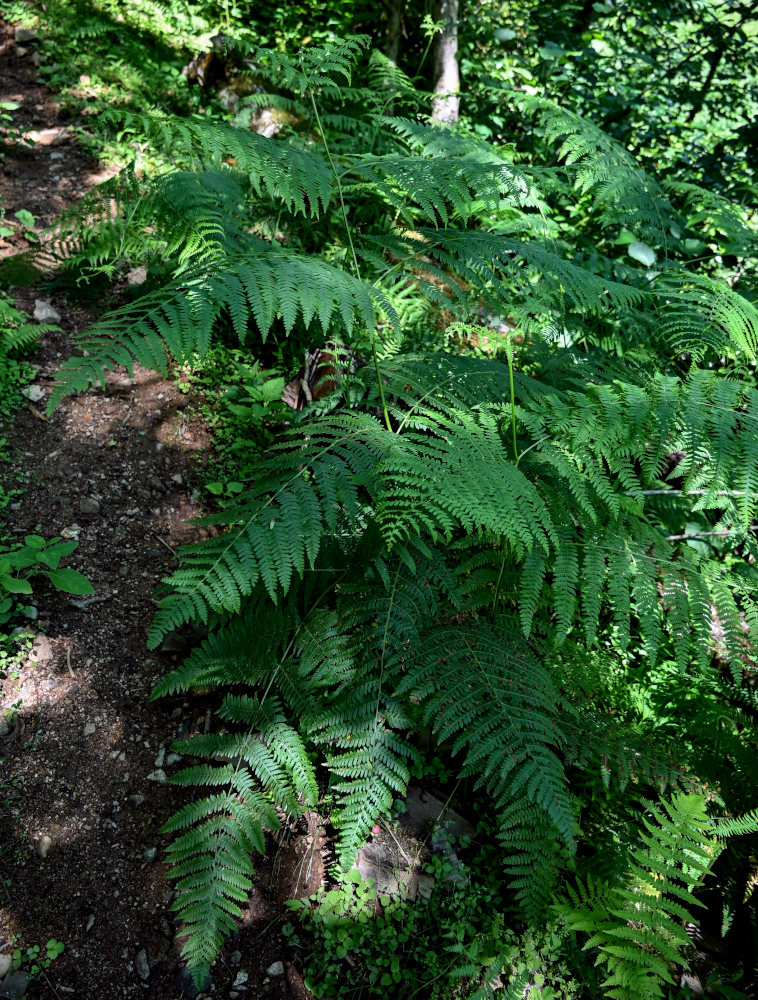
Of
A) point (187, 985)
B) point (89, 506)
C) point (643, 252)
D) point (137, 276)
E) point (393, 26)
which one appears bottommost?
point (187, 985)

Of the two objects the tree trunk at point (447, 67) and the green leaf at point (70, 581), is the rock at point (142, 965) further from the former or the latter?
the tree trunk at point (447, 67)

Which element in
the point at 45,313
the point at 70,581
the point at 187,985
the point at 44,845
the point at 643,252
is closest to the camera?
the point at 187,985

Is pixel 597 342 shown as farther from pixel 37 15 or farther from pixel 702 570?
pixel 37 15

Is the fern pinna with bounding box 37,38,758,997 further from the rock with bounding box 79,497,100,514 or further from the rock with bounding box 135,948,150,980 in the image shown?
the rock with bounding box 79,497,100,514

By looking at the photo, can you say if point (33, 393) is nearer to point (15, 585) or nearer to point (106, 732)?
point (15, 585)

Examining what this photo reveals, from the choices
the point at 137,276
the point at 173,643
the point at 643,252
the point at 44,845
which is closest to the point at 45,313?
the point at 137,276

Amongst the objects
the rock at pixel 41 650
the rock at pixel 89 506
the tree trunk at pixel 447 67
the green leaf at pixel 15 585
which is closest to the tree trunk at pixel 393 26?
the tree trunk at pixel 447 67

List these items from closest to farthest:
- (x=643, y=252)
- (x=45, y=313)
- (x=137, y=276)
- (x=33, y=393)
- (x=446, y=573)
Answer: (x=446, y=573) < (x=33, y=393) < (x=45, y=313) < (x=643, y=252) < (x=137, y=276)

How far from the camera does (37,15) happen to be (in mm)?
5445

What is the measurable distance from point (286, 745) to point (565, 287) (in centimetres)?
200

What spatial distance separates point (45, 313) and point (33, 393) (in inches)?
24.8

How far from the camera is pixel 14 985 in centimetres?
182

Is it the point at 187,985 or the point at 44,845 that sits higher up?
the point at 44,845

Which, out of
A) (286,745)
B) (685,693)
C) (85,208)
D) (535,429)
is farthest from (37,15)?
(685,693)
